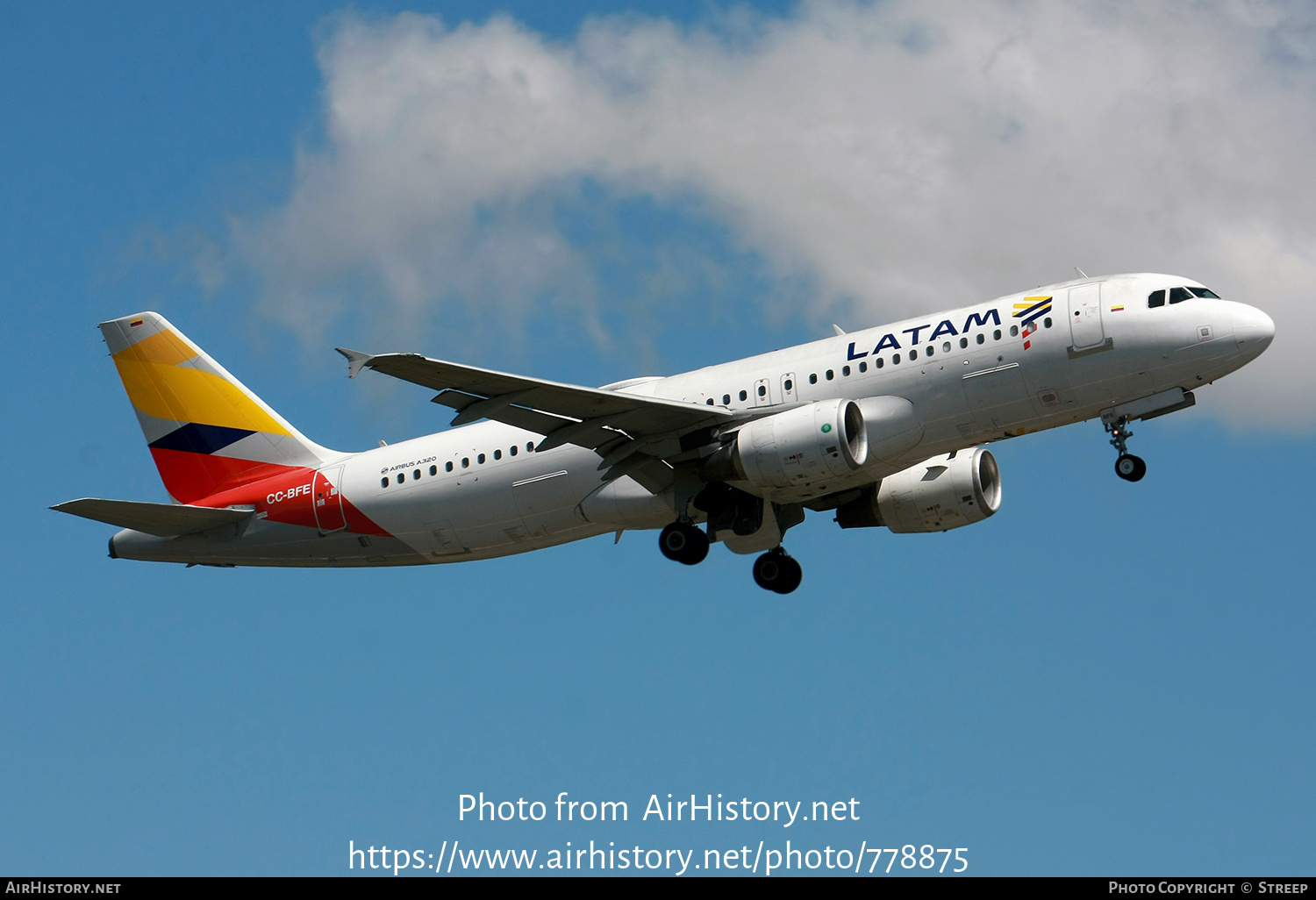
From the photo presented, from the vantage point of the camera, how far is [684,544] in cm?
3650

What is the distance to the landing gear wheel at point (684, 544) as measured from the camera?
36500 millimetres

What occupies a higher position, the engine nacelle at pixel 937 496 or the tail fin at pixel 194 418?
the tail fin at pixel 194 418

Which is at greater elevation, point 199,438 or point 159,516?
point 199,438

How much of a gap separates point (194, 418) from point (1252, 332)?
91.7 ft

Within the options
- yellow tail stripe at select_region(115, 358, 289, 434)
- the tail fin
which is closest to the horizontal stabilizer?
the tail fin

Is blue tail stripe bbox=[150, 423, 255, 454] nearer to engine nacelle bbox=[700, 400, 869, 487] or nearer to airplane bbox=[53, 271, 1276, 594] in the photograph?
airplane bbox=[53, 271, 1276, 594]

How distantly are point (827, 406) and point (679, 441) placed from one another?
12.3ft

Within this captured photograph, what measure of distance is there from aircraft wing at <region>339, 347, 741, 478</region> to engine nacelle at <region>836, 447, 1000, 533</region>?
599 centimetres

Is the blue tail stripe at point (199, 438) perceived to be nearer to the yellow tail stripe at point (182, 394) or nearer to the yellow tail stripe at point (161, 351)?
the yellow tail stripe at point (182, 394)

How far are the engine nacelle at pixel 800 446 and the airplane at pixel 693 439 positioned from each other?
0.05 meters

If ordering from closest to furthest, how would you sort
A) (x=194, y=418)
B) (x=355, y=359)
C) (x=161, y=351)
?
(x=355, y=359) < (x=194, y=418) < (x=161, y=351)

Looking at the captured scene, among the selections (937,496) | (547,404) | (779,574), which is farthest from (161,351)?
(937,496)

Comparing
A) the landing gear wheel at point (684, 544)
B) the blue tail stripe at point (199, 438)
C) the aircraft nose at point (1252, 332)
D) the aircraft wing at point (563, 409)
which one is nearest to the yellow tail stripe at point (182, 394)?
the blue tail stripe at point (199, 438)

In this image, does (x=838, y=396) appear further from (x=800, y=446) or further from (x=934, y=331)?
(x=934, y=331)
